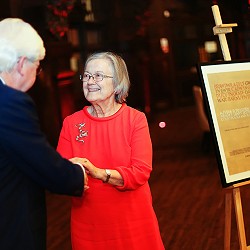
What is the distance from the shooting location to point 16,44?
60.4 inches

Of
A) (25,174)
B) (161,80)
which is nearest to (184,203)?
(25,174)

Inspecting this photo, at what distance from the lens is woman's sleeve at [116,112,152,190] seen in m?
1.91

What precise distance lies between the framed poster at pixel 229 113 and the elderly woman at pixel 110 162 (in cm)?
45

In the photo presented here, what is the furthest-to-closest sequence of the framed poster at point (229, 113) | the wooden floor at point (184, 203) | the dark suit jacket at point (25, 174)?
1. the wooden floor at point (184, 203)
2. the framed poster at point (229, 113)
3. the dark suit jacket at point (25, 174)

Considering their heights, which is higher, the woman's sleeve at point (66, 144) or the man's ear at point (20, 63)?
the man's ear at point (20, 63)

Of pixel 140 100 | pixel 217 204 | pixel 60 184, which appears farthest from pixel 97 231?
pixel 140 100

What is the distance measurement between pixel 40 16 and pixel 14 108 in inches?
230

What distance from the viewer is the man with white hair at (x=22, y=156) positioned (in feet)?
4.81

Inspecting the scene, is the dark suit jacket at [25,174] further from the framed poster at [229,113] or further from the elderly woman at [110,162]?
the framed poster at [229,113]

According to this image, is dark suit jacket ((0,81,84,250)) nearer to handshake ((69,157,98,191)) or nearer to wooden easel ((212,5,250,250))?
handshake ((69,157,98,191))

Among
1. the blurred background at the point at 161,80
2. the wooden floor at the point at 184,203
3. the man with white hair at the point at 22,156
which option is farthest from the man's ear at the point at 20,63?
the wooden floor at the point at 184,203

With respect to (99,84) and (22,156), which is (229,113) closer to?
(99,84)

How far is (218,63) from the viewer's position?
7.78 ft

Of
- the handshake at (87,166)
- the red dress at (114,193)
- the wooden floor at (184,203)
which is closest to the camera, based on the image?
the handshake at (87,166)
